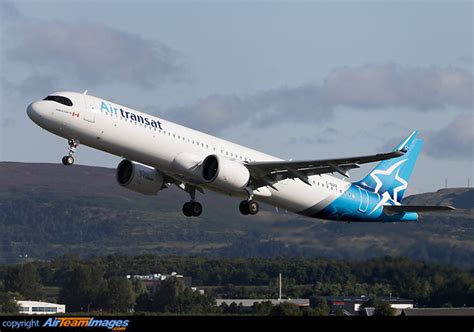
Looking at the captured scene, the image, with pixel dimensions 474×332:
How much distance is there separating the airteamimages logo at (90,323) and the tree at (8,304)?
3186cm

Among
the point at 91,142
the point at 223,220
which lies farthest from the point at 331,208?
the point at 223,220

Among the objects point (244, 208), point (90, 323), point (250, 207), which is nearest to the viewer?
point (90, 323)

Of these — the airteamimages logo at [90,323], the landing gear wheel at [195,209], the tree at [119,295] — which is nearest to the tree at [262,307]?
the tree at [119,295]

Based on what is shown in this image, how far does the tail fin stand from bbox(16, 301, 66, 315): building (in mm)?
20486

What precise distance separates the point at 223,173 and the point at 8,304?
19570mm

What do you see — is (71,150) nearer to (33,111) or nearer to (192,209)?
(33,111)

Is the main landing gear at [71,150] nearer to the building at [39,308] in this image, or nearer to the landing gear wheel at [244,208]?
the landing gear wheel at [244,208]

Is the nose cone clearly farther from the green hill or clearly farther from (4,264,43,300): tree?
(4,264,43,300): tree

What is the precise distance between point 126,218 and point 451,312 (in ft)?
274

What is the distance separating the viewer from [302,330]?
23.3 metres

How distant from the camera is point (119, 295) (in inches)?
2459

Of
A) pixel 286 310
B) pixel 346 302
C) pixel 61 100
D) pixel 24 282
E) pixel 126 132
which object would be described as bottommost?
pixel 286 310

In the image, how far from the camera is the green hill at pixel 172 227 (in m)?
53.3

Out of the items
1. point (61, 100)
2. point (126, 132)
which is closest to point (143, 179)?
point (126, 132)
